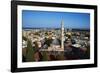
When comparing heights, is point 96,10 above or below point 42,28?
above

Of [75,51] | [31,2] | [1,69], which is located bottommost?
[1,69]

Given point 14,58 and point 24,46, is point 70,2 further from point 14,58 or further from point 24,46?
point 14,58

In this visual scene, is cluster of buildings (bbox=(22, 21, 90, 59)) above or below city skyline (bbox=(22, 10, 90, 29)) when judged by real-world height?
below

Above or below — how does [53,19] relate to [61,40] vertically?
above

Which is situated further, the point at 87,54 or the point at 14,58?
the point at 87,54

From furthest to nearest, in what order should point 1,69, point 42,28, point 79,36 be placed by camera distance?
point 79,36
point 42,28
point 1,69

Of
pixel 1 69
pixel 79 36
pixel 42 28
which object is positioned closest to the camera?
pixel 1 69

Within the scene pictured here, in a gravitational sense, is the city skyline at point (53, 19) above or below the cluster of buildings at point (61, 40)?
above

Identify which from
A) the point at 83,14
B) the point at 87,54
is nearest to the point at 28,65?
the point at 87,54
